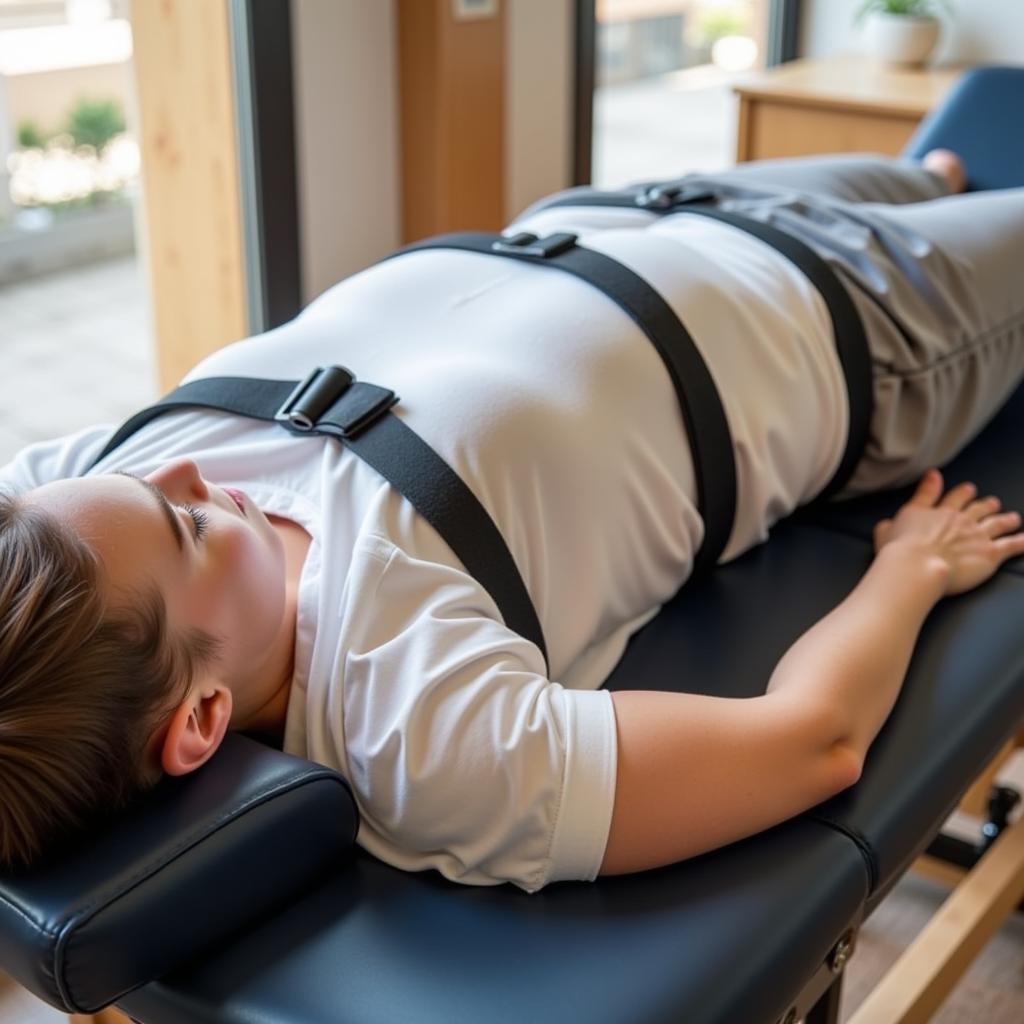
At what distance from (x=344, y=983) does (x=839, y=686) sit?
0.45 m

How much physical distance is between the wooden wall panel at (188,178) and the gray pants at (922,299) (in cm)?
105

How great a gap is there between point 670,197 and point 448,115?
1.17 metres

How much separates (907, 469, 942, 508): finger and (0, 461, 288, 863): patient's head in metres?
0.72

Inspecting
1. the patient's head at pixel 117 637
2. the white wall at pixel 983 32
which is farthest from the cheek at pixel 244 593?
the white wall at pixel 983 32

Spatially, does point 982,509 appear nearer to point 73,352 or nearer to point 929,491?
point 929,491

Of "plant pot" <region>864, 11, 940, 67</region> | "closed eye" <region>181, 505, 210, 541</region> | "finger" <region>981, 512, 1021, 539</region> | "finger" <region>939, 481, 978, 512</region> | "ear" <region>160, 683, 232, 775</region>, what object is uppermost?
"plant pot" <region>864, 11, 940, 67</region>

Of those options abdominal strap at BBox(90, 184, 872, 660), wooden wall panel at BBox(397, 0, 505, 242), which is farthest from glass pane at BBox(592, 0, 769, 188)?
abdominal strap at BBox(90, 184, 872, 660)

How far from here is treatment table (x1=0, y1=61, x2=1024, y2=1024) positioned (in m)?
A: 0.84

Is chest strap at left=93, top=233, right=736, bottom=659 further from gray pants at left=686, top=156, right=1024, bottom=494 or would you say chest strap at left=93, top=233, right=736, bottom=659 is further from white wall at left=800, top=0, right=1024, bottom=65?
white wall at left=800, top=0, right=1024, bottom=65

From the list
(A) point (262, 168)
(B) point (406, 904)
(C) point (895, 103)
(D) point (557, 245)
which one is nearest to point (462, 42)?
(A) point (262, 168)

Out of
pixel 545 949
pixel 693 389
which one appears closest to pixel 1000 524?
pixel 693 389

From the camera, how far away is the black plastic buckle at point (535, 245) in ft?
4.50

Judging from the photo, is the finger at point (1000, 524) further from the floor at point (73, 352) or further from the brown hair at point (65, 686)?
the floor at point (73, 352)

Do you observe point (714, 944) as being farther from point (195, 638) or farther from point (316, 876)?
point (195, 638)
